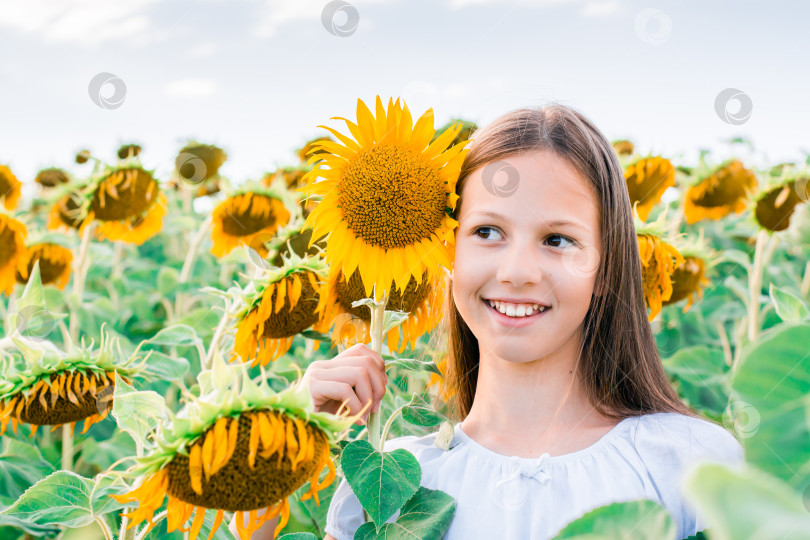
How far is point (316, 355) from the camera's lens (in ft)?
7.55

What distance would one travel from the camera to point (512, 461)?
1273 millimetres

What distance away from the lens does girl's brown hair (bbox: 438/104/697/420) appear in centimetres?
133

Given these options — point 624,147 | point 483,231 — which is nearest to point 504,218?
point 483,231

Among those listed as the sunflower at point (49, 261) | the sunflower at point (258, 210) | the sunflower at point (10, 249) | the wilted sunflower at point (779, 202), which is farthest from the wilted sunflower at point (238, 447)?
the sunflower at point (49, 261)

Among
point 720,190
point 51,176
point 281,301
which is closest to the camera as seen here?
point 281,301

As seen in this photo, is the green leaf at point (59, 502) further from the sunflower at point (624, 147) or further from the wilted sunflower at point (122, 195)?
the sunflower at point (624, 147)

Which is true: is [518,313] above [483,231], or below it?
below

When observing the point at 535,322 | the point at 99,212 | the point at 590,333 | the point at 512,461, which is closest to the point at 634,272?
the point at 590,333

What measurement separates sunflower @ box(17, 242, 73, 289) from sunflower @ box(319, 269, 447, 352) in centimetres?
157

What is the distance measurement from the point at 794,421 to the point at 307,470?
21.8 inches

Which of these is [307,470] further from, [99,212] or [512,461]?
[99,212]

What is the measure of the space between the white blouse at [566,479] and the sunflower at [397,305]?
241mm

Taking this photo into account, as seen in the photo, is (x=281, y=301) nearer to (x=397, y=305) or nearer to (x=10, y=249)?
(x=397, y=305)

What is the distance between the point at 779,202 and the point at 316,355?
1400mm
